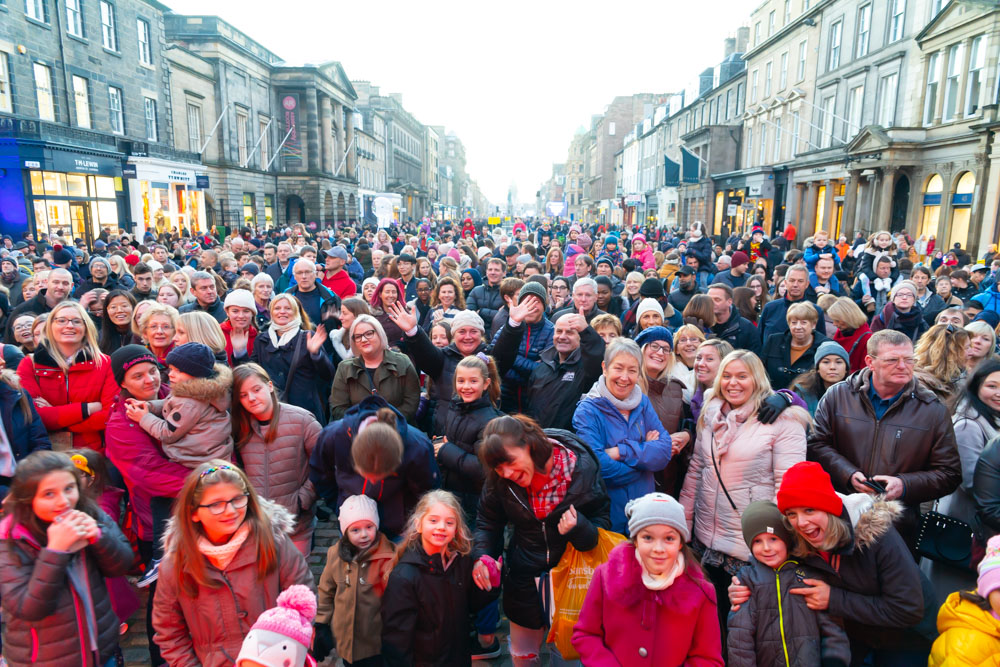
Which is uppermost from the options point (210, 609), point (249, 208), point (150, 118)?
point (150, 118)

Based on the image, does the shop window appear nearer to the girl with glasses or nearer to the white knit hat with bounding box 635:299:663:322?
the white knit hat with bounding box 635:299:663:322

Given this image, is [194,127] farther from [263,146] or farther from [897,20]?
[897,20]

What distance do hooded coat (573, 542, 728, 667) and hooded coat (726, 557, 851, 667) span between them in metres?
0.19

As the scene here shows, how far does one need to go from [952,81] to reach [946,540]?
23.0 m

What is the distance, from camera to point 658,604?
276cm


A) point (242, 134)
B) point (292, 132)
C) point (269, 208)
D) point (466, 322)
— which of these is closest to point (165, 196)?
point (242, 134)

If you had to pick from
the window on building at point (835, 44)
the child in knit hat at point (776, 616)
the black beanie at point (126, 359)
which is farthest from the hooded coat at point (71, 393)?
the window on building at point (835, 44)

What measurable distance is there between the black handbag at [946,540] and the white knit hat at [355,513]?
3238mm

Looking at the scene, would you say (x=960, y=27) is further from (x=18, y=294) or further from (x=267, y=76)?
(x=267, y=76)

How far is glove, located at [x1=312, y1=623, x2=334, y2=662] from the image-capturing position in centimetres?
329

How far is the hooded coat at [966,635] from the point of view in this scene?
2.53 m

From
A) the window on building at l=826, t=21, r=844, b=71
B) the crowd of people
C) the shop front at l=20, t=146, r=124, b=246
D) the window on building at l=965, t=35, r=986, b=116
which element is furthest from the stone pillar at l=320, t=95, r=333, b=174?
the crowd of people

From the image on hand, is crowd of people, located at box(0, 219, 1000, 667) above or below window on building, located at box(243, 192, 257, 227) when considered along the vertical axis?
below

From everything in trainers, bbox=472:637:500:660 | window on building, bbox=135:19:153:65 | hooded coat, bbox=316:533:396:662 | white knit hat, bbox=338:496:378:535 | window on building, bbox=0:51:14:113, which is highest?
window on building, bbox=135:19:153:65
